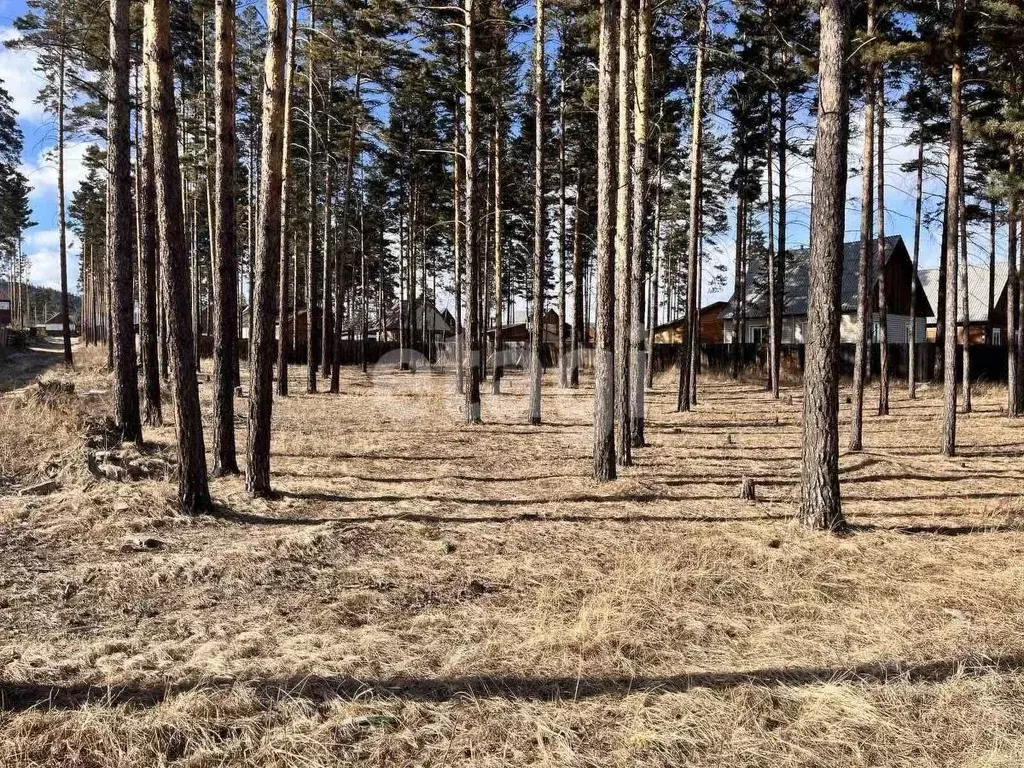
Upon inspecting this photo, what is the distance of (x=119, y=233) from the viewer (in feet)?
33.8

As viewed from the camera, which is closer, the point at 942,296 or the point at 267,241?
the point at 267,241

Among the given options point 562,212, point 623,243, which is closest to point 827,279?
point 623,243

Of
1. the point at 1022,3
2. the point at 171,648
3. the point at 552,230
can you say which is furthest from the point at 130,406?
the point at 552,230

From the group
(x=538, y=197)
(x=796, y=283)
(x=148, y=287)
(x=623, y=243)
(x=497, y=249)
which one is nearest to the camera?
(x=623, y=243)

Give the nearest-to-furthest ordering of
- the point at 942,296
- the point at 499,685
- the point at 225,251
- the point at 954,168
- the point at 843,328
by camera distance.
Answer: the point at 499,685 → the point at 225,251 → the point at 954,168 → the point at 942,296 → the point at 843,328

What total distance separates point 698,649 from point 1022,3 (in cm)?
1286

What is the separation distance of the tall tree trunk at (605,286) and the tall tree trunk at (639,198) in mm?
2214

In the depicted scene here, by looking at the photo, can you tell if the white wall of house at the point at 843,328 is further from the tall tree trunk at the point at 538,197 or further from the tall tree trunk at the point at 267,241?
the tall tree trunk at the point at 267,241

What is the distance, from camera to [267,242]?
7578 millimetres

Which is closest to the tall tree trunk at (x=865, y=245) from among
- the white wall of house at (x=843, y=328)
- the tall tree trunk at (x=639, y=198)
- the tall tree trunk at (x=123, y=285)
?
the tall tree trunk at (x=639, y=198)

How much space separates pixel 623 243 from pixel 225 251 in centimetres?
570

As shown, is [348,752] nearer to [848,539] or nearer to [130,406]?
[848,539]

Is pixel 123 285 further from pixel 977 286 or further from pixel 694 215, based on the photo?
pixel 977 286

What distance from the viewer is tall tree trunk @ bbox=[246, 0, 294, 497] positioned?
23.9 feet
